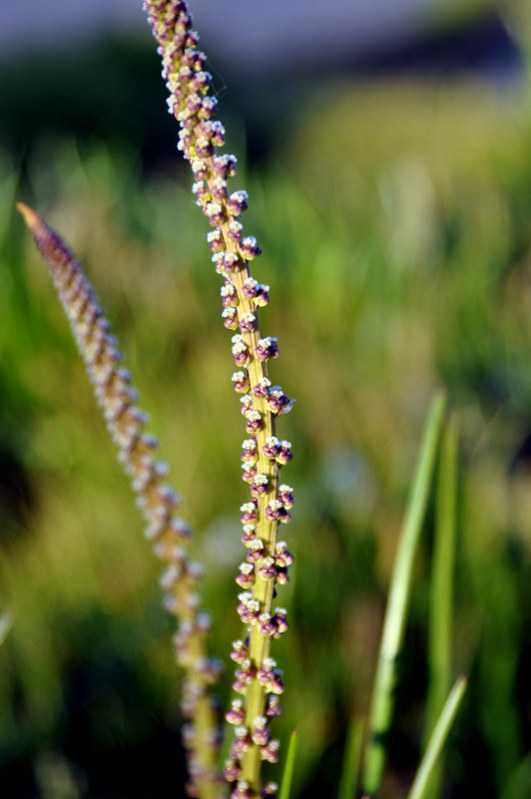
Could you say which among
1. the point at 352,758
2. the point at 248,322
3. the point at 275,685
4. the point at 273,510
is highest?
the point at 248,322

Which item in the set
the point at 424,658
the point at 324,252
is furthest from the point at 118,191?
the point at 424,658

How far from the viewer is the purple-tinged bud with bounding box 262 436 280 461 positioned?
410mm

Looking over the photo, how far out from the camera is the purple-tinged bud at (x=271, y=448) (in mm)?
410

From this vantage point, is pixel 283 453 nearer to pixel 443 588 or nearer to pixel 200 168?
pixel 200 168

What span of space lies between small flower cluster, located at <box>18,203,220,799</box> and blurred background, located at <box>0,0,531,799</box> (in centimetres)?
31

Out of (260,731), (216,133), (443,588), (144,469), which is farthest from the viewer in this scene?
(443,588)

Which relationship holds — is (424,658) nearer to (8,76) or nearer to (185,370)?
(185,370)

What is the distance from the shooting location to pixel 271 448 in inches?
16.1

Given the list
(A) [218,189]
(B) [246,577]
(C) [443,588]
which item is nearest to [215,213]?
(A) [218,189]

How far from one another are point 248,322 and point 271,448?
0.24 feet

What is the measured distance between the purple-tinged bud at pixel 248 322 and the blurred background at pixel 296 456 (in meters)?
0.72

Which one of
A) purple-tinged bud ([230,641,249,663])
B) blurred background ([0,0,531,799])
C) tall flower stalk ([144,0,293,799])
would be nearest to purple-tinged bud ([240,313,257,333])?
tall flower stalk ([144,0,293,799])

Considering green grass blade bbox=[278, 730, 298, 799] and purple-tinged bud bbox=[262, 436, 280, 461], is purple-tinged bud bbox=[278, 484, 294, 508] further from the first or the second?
green grass blade bbox=[278, 730, 298, 799]

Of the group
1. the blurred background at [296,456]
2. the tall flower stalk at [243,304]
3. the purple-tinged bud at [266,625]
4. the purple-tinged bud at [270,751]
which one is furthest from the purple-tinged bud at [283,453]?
the blurred background at [296,456]
